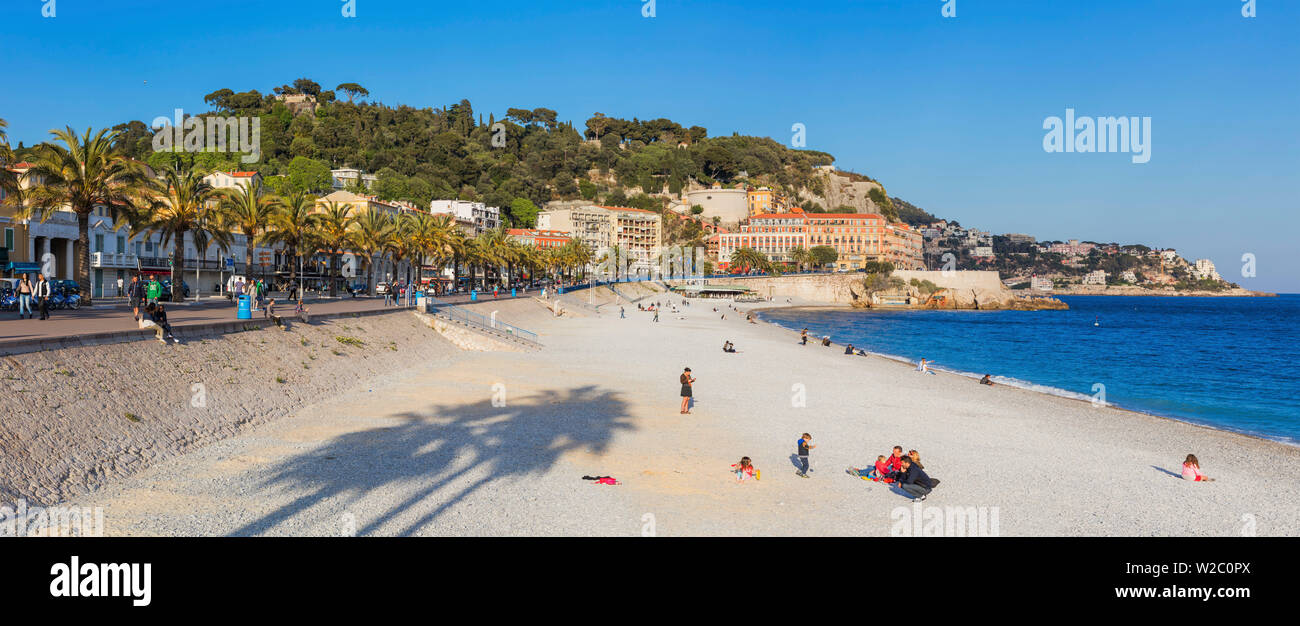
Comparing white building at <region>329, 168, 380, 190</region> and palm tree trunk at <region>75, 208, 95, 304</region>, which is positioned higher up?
white building at <region>329, 168, 380, 190</region>

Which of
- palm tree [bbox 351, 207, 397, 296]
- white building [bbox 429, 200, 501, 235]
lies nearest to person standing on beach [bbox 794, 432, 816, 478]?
palm tree [bbox 351, 207, 397, 296]

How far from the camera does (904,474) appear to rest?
1366cm

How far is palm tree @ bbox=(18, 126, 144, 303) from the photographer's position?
2661 cm

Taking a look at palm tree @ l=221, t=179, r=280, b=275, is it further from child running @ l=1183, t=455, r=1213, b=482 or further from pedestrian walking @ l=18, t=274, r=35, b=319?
child running @ l=1183, t=455, r=1213, b=482

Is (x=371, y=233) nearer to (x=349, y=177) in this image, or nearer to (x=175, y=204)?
(x=175, y=204)

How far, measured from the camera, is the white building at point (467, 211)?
435ft

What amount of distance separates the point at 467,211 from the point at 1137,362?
113 meters

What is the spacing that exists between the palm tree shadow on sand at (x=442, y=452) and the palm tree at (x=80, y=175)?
18301mm

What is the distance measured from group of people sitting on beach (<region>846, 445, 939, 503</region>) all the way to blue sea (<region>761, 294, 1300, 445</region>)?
15.8 meters

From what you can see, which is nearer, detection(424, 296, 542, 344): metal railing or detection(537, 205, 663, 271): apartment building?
detection(424, 296, 542, 344): metal railing

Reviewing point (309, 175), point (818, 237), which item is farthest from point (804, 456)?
point (818, 237)

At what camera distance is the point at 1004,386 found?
31.4 metres
